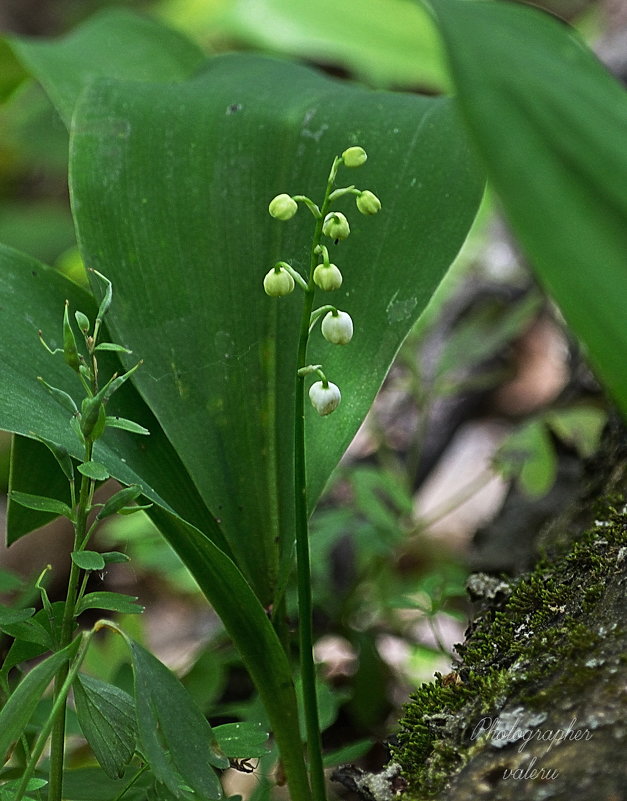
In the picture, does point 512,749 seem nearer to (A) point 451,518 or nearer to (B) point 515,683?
(B) point 515,683

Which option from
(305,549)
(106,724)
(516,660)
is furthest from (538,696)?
(106,724)

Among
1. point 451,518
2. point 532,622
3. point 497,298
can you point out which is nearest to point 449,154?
point 532,622

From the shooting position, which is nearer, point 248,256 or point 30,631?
point 30,631

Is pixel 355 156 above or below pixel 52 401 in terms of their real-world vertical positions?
above

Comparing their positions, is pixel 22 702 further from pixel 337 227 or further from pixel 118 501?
pixel 337 227

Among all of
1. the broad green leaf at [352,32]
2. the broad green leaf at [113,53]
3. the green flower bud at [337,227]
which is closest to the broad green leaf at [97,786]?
the green flower bud at [337,227]

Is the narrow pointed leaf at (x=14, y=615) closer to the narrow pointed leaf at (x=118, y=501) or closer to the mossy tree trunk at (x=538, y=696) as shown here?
the narrow pointed leaf at (x=118, y=501)
